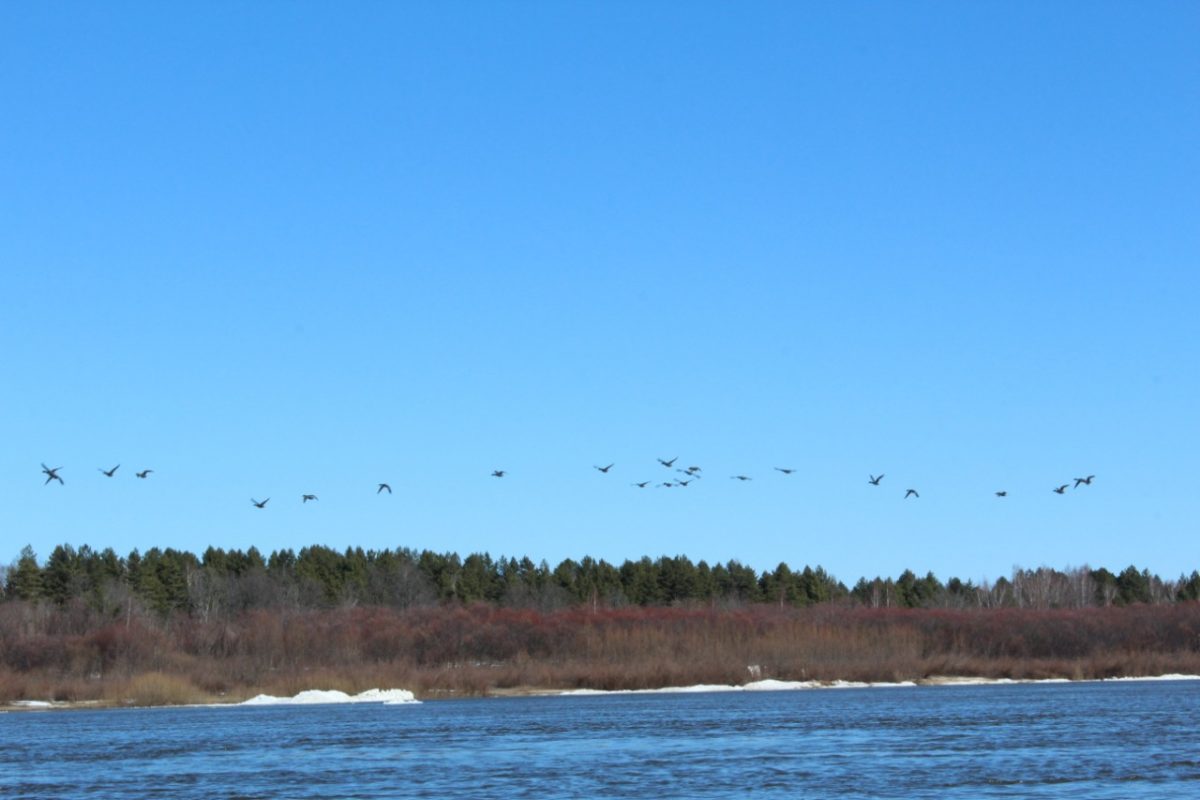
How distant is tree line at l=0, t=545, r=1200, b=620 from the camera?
139 metres

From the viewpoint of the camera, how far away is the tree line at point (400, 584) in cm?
13912

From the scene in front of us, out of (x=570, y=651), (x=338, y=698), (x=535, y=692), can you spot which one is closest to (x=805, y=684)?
(x=535, y=692)

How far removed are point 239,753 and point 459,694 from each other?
121 feet

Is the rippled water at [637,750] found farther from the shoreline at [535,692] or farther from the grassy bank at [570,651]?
the grassy bank at [570,651]

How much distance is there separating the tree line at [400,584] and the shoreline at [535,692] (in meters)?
52.3

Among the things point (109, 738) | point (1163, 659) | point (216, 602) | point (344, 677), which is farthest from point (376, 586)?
point (109, 738)

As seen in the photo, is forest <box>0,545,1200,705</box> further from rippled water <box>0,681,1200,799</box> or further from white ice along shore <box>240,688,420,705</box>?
rippled water <box>0,681,1200,799</box>

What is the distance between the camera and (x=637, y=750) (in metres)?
43.4

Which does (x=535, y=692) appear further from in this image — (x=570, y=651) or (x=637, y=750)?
(x=637, y=750)

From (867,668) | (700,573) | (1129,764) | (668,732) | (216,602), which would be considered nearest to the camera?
(1129,764)

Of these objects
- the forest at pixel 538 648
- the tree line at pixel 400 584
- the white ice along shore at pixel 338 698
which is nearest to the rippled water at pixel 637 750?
the white ice along shore at pixel 338 698

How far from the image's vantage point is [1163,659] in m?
92.2

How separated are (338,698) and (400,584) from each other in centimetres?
7104

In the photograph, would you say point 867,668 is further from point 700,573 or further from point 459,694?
point 700,573
